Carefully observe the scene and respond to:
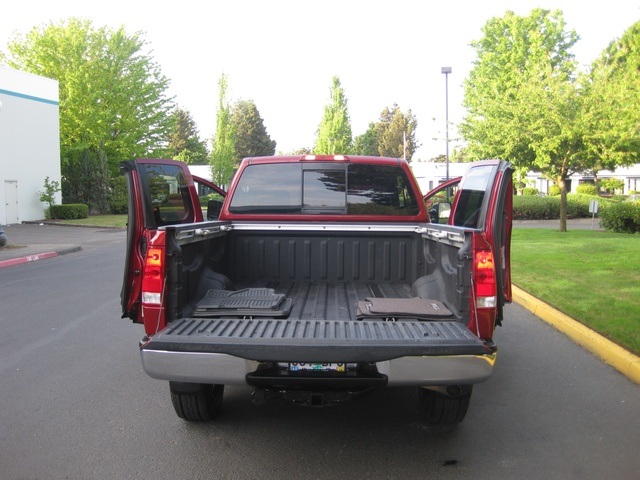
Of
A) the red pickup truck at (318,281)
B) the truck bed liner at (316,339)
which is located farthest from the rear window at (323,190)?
the truck bed liner at (316,339)

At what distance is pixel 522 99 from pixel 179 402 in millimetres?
19966

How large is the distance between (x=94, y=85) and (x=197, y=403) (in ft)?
124

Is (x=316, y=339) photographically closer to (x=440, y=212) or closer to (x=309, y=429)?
(x=309, y=429)

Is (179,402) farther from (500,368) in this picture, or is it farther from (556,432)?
(500,368)

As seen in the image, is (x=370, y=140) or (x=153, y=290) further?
(x=370, y=140)

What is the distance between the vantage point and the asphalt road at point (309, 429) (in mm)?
3795

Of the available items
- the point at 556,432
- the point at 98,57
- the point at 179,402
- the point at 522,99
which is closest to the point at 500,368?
the point at 556,432

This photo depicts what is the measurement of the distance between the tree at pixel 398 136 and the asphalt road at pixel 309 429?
95.4 meters

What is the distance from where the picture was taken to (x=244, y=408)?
193 inches

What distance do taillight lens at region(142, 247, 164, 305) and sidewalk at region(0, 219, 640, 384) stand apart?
170 inches

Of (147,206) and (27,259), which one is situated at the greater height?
(147,206)

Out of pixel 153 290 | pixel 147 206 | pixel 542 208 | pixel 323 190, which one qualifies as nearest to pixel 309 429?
pixel 153 290

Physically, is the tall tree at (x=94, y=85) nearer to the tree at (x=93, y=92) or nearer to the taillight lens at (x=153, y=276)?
the tree at (x=93, y=92)

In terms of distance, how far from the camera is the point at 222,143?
171 ft
